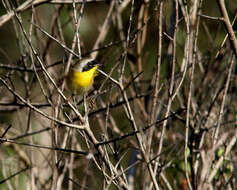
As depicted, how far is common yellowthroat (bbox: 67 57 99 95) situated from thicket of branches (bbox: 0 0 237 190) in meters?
0.10

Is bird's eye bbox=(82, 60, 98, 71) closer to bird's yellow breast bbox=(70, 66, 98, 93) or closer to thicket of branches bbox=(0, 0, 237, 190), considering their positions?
bird's yellow breast bbox=(70, 66, 98, 93)

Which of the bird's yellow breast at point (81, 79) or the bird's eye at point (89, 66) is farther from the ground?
the bird's eye at point (89, 66)

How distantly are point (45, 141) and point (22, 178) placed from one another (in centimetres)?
59

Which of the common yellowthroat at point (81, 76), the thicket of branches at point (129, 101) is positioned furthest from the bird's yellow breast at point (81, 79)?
the thicket of branches at point (129, 101)

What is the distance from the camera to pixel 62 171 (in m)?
2.63

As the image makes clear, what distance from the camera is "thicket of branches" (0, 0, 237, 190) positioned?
1.87 meters

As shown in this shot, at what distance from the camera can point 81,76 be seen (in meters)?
2.92

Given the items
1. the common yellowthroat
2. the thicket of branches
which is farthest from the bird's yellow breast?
the thicket of branches

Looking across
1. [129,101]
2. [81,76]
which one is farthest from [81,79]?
[129,101]

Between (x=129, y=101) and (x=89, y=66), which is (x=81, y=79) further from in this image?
(x=129, y=101)

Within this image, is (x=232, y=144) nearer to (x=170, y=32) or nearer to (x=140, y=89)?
(x=170, y=32)

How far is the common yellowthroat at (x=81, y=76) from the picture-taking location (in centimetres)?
286

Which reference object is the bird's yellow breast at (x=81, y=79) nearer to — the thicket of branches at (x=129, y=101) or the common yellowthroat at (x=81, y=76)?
A: the common yellowthroat at (x=81, y=76)

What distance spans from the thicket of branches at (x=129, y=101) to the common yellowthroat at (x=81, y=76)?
0.33 ft
